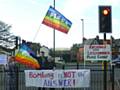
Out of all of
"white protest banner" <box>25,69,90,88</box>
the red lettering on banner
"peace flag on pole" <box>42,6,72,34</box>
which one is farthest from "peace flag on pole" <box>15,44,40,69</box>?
the red lettering on banner

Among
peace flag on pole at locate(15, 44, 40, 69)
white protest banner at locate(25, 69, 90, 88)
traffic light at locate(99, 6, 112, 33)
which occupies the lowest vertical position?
white protest banner at locate(25, 69, 90, 88)

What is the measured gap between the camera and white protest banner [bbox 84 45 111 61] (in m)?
19.8

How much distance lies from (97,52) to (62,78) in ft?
6.12

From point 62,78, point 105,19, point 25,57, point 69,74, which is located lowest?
point 62,78

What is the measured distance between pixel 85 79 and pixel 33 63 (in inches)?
101

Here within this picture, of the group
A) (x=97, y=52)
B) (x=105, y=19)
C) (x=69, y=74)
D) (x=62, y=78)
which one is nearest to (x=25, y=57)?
(x=62, y=78)

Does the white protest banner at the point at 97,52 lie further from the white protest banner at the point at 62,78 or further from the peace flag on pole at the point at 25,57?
the peace flag on pole at the point at 25,57

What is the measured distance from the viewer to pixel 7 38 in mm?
93812

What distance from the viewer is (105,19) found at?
20.2m

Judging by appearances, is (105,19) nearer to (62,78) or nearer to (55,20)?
(55,20)

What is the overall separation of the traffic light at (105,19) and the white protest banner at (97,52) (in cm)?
71

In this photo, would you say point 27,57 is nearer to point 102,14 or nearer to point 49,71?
point 49,71

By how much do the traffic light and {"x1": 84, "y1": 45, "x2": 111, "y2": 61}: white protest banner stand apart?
0.71m

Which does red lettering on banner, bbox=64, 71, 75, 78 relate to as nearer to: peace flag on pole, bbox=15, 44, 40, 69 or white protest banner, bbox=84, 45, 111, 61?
white protest banner, bbox=84, 45, 111, 61
